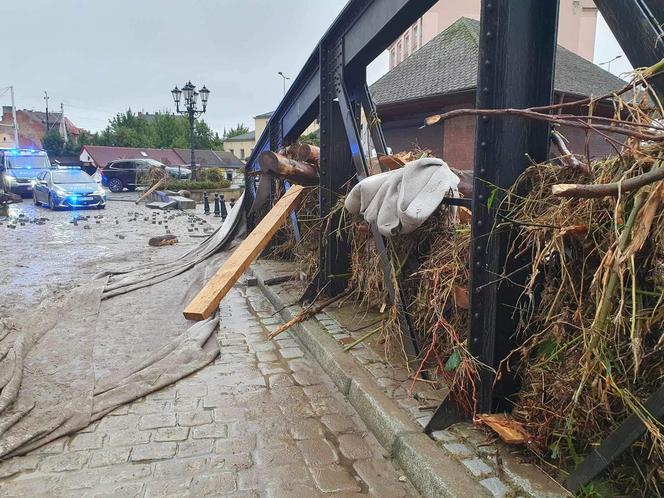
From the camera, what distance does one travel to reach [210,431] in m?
2.99

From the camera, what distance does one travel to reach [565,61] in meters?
17.8

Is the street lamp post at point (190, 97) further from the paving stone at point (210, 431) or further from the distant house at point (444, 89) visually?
the paving stone at point (210, 431)

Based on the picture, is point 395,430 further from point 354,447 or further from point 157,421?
point 157,421

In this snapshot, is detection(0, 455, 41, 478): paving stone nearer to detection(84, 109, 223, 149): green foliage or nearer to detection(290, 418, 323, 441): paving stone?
detection(290, 418, 323, 441): paving stone

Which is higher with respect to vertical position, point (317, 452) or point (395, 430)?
point (395, 430)

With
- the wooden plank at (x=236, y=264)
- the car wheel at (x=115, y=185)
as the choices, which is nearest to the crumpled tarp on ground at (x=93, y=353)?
the wooden plank at (x=236, y=264)

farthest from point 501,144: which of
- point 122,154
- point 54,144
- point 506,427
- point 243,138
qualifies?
point 243,138

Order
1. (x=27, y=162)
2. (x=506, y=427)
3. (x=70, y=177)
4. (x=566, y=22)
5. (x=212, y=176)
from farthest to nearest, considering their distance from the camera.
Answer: (x=212, y=176) → (x=566, y=22) → (x=27, y=162) → (x=70, y=177) → (x=506, y=427)

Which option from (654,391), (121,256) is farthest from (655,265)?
(121,256)

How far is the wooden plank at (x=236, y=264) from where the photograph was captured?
4145 mm

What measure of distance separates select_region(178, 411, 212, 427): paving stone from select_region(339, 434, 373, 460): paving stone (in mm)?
907

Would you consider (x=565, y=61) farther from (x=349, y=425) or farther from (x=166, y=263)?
(x=349, y=425)

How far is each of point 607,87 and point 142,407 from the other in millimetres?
18722

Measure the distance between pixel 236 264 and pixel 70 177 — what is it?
20322 mm
